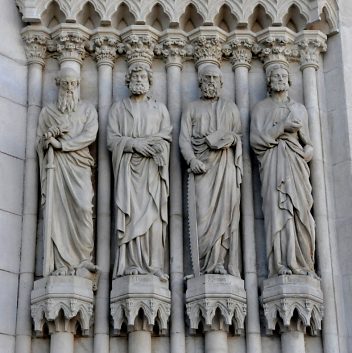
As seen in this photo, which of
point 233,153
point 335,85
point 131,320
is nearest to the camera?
point 131,320

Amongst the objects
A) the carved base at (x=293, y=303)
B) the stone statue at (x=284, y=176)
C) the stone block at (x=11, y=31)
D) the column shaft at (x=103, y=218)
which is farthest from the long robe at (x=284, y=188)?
the stone block at (x=11, y=31)

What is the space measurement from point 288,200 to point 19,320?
9.08 feet

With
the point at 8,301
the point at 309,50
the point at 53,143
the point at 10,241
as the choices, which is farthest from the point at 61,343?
the point at 309,50

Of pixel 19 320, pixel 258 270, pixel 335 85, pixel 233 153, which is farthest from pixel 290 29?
pixel 19 320

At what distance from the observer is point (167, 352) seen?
8.57m

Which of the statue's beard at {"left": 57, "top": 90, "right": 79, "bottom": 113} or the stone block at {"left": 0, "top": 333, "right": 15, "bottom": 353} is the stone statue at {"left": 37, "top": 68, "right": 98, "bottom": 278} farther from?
the stone block at {"left": 0, "top": 333, "right": 15, "bottom": 353}

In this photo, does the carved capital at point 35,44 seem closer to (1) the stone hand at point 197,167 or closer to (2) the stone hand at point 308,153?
(1) the stone hand at point 197,167

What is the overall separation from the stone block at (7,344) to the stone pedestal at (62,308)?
25cm

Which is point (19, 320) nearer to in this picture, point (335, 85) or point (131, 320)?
point (131, 320)

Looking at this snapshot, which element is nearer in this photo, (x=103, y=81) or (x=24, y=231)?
(x=24, y=231)

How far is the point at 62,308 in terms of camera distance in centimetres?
839

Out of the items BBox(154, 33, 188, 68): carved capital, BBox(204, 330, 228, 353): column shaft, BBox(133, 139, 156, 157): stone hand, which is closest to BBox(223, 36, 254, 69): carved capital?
BBox(154, 33, 188, 68): carved capital

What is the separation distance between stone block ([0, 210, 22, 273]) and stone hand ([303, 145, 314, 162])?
9.36 feet

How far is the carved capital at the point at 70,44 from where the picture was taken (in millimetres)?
9523
